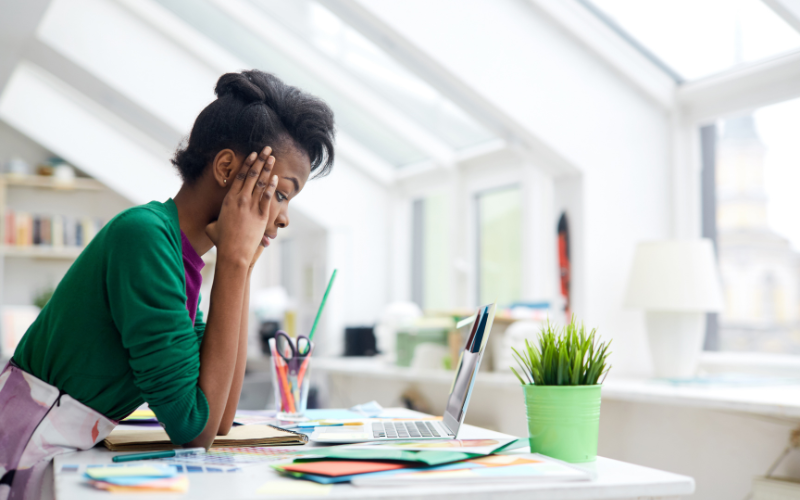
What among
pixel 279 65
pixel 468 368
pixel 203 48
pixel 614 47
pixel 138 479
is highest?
pixel 203 48

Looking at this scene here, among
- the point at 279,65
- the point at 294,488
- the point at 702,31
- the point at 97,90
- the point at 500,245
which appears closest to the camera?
the point at 294,488

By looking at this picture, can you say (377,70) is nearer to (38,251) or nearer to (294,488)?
(294,488)

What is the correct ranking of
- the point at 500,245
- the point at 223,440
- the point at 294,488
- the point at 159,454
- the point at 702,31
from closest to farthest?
1. the point at 294,488
2. the point at 159,454
3. the point at 223,440
4. the point at 702,31
5. the point at 500,245

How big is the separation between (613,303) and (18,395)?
1945mm

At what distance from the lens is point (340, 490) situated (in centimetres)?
71

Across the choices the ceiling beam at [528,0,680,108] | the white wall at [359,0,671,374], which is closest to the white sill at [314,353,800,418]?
the white wall at [359,0,671,374]

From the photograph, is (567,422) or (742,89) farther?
(742,89)

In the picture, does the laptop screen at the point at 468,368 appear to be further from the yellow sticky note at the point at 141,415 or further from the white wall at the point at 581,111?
the white wall at the point at 581,111

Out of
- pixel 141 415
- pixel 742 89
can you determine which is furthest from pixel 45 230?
pixel 742 89

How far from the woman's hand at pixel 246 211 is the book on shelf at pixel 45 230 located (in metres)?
4.42

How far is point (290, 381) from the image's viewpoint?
1.28 metres

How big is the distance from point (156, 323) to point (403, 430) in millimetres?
403

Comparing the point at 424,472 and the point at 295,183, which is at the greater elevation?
the point at 295,183

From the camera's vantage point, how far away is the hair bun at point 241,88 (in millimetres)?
1069
